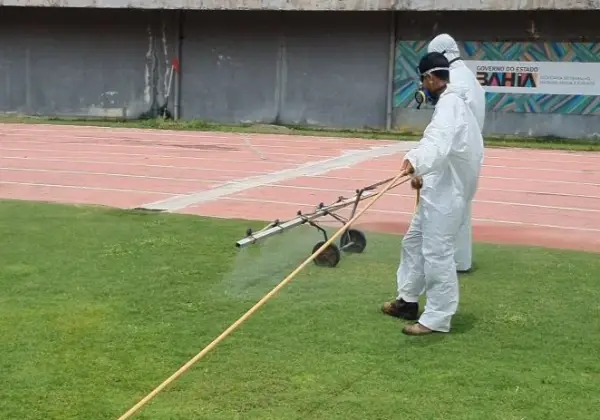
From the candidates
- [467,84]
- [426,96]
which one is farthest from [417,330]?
[467,84]

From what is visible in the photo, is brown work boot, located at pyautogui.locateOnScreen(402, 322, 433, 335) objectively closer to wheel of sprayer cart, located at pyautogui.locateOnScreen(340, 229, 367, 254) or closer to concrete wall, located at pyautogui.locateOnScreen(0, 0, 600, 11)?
wheel of sprayer cart, located at pyautogui.locateOnScreen(340, 229, 367, 254)

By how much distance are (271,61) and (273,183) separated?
12538 mm

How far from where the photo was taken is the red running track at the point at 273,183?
33.7ft

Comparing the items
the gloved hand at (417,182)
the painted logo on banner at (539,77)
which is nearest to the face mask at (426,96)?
the gloved hand at (417,182)

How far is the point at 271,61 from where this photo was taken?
24812 millimetres

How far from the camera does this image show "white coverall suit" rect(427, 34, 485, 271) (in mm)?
6895

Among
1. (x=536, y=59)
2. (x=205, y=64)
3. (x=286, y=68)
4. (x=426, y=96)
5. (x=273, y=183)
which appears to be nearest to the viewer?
(x=426, y=96)

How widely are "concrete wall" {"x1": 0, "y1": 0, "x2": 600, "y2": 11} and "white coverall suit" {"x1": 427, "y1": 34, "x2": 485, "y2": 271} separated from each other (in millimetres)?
14983

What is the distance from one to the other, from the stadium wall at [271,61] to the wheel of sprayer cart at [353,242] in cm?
1575

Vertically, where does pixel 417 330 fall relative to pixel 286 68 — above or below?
below

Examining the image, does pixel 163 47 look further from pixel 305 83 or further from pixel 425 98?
pixel 425 98

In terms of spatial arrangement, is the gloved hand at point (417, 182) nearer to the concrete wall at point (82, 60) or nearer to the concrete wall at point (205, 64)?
the concrete wall at point (205, 64)

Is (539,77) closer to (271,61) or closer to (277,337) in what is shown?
(271,61)

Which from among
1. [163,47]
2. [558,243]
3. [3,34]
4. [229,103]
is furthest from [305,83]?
[558,243]
